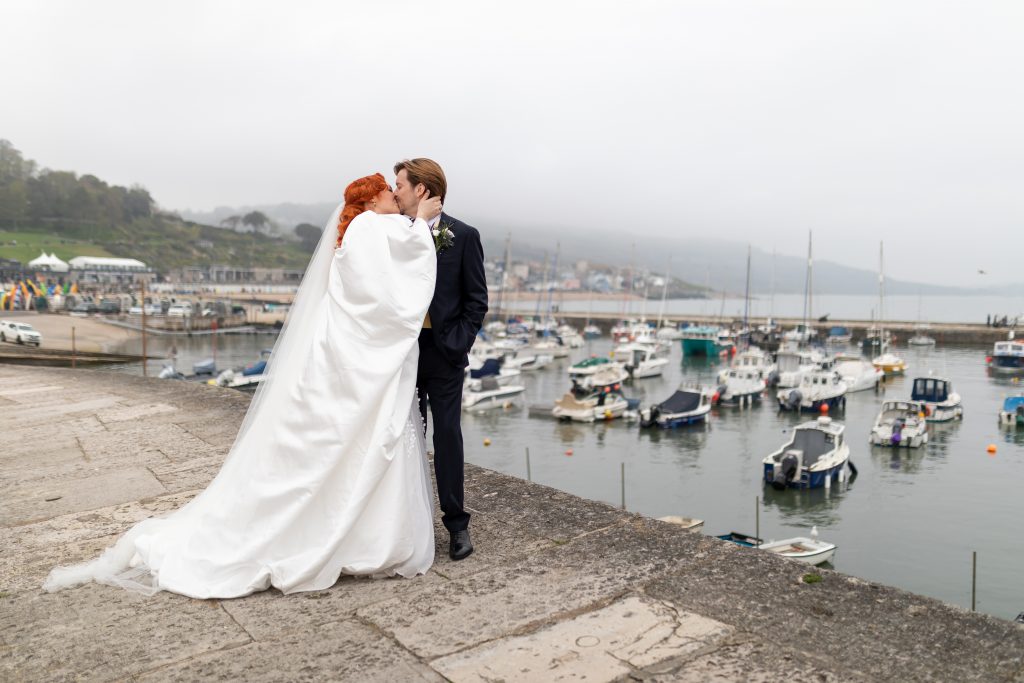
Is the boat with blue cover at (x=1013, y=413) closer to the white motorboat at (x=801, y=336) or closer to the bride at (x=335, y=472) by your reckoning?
the white motorboat at (x=801, y=336)

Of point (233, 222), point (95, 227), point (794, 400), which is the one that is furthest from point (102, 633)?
point (233, 222)

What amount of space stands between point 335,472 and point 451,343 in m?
0.70

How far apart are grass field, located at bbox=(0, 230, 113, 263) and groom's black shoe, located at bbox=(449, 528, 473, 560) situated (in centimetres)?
12809

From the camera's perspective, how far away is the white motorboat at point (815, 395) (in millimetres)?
35938

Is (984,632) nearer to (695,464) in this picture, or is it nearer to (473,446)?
(695,464)

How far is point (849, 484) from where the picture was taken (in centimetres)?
2317

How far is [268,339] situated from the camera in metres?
75.0

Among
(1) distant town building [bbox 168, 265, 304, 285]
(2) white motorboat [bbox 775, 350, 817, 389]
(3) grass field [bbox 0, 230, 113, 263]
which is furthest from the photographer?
(1) distant town building [bbox 168, 265, 304, 285]

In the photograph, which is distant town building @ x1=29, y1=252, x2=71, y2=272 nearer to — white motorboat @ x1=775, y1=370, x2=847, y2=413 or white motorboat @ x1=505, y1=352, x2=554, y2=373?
white motorboat @ x1=505, y1=352, x2=554, y2=373

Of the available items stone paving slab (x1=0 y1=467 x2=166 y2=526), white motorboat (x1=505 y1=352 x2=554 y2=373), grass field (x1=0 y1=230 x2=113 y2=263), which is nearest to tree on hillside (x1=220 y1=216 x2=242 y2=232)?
grass field (x1=0 y1=230 x2=113 y2=263)

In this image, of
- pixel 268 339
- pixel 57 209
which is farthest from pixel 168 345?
pixel 57 209

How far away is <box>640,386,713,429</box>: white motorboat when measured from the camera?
105 feet

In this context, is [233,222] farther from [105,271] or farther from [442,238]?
[442,238]

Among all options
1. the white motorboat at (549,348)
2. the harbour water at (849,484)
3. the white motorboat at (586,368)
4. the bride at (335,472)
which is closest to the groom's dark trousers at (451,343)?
the bride at (335,472)
